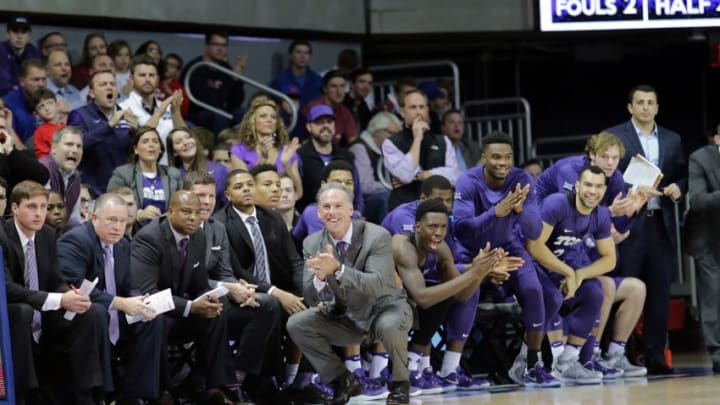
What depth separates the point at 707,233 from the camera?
39.2ft

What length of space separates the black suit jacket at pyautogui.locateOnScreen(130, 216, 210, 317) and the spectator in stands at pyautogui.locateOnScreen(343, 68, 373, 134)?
4972mm

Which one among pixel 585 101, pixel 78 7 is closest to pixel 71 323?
pixel 78 7

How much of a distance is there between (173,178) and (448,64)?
19.3 ft

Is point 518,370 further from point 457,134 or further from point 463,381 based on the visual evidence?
point 457,134

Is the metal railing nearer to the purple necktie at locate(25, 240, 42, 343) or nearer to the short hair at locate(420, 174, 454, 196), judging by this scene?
the short hair at locate(420, 174, 454, 196)

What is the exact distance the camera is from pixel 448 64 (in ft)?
53.1

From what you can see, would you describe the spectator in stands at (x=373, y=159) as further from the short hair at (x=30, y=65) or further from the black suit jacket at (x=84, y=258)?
the black suit jacket at (x=84, y=258)

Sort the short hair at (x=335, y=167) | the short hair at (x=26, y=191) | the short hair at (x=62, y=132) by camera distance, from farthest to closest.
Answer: the short hair at (x=335, y=167) → the short hair at (x=62, y=132) → the short hair at (x=26, y=191)

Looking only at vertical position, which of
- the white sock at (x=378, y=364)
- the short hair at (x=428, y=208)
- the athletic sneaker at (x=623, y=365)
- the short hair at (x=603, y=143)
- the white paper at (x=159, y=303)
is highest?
the short hair at (x=603, y=143)

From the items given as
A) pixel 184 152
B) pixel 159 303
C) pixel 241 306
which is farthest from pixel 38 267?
pixel 184 152

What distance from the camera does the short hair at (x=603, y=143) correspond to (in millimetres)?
11695

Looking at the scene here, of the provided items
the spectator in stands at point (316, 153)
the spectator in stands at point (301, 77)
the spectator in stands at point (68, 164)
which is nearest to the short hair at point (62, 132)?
the spectator in stands at point (68, 164)

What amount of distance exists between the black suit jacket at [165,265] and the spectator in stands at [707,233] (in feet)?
14.1

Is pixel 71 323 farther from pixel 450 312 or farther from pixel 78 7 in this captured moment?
pixel 78 7
